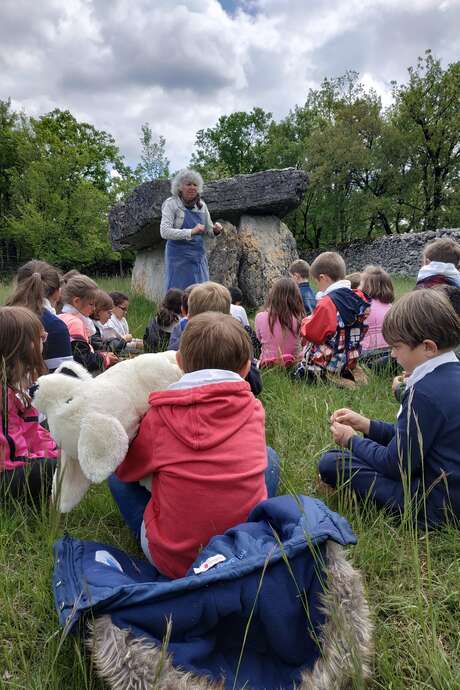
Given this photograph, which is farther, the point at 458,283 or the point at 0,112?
the point at 0,112

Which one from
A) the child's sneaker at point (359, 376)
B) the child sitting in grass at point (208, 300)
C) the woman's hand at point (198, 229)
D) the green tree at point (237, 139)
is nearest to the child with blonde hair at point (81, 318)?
the child sitting in grass at point (208, 300)

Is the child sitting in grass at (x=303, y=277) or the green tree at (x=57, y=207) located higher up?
the green tree at (x=57, y=207)

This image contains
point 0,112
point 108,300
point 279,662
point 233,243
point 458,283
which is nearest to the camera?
point 279,662

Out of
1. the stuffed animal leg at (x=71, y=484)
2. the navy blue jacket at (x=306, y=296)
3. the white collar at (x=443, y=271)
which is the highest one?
the white collar at (x=443, y=271)

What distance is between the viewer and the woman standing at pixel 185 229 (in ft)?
18.3

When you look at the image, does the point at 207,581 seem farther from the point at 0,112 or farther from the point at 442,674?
the point at 0,112

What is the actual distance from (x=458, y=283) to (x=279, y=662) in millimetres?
3598

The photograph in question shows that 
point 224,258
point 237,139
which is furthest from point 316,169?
point 224,258

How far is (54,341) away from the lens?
330 centimetres

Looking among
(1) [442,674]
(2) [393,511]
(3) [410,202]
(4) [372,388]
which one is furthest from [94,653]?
(3) [410,202]

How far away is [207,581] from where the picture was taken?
4.04 feet

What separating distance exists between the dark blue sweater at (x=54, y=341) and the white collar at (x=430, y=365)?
2.37 meters

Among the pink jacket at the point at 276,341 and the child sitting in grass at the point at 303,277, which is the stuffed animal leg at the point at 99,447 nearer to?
the pink jacket at the point at 276,341

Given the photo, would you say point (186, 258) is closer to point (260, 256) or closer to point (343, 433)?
point (260, 256)
